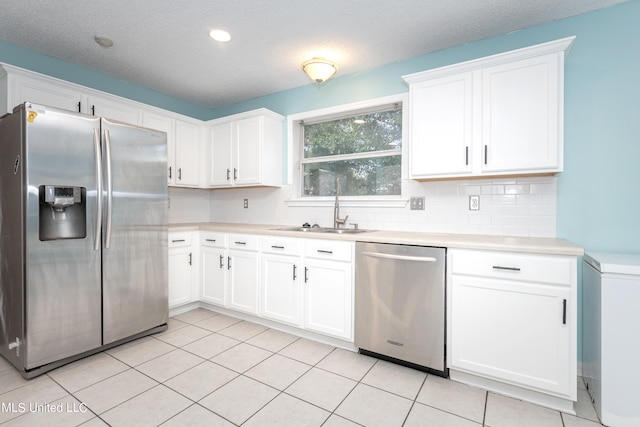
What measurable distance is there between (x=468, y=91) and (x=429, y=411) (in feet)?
7.00

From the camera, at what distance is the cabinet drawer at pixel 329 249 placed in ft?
8.02

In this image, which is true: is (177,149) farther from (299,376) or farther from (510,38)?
(510,38)

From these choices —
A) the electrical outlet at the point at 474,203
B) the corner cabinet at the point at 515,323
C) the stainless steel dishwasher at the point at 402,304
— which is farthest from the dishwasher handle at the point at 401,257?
the electrical outlet at the point at 474,203

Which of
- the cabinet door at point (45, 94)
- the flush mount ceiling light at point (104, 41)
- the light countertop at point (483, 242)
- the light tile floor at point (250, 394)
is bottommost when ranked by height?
the light tile floor at point (250, 394)

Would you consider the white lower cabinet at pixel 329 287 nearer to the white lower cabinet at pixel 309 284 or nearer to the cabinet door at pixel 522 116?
the white lower cabinet at pixel 309 284

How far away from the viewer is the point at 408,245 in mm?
2178

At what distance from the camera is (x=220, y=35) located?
2.49 meters

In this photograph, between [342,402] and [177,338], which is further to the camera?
[177,338]

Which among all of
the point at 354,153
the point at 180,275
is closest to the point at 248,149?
the point at 354,153

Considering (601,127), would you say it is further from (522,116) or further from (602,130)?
(522,116)

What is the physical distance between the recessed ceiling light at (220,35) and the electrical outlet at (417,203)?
209 centimetres

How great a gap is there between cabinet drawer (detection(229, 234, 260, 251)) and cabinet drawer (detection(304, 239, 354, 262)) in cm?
59

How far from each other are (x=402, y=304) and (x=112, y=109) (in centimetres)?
325

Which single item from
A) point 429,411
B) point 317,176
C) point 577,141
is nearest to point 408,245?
point 429,411
